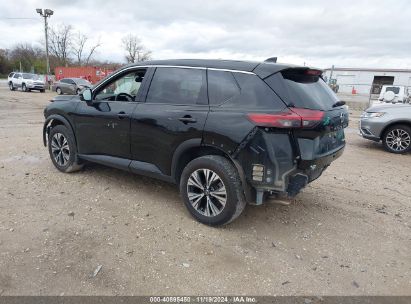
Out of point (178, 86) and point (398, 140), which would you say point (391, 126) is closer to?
point (398, 140)

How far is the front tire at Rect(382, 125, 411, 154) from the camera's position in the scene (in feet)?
27.5

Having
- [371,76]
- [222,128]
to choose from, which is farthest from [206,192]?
[371,76]

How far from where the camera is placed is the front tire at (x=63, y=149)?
209 inches

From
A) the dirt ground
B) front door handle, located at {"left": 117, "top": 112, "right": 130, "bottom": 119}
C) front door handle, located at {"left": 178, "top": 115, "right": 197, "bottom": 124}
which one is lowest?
the dirt ground

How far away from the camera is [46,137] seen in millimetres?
5887

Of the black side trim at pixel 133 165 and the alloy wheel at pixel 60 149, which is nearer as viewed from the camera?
the black side trim at pixel 133 165

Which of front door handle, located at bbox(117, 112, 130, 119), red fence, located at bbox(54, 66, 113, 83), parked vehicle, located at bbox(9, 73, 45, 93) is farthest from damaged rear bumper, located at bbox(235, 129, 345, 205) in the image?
red fence, located at bbox(54, 66, 113, 83)

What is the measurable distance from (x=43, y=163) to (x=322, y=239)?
4.74 metres

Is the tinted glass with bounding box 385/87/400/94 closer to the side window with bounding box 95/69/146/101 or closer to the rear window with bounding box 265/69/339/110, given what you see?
the rear window with bounding box 265/69/339/110

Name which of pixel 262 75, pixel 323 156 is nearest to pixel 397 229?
pixel 323 156

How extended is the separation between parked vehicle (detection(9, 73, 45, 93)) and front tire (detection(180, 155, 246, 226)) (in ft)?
97.3

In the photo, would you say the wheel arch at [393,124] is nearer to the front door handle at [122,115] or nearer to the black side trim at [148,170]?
the black side trim at [148,170]

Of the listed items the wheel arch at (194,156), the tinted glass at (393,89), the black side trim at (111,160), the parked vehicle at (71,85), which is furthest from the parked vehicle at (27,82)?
the wheel arch at (194,156)

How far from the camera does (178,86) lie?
4152mm
